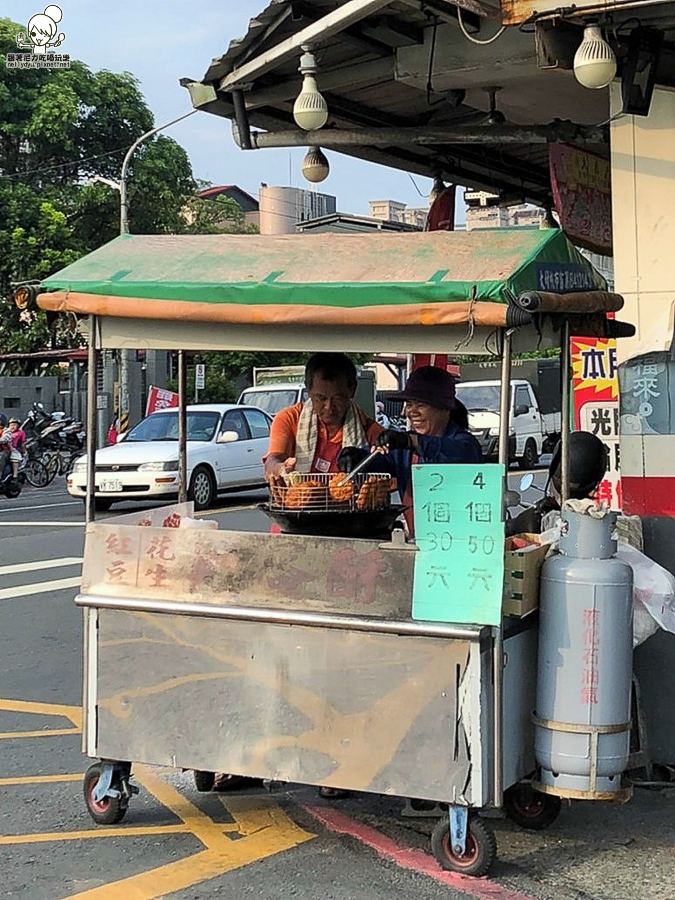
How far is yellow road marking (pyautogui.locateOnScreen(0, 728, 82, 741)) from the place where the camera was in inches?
219

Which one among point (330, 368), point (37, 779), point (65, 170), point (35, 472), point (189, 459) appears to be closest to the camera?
point (330, 368)

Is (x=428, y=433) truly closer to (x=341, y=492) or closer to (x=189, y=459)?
(x=341, y=492)

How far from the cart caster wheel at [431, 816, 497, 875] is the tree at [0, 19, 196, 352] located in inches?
915

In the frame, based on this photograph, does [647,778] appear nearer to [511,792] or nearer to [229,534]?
[511,792]

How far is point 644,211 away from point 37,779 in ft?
12.2

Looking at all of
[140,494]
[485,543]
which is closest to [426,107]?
[485,543]

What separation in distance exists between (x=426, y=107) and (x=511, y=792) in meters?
4.45

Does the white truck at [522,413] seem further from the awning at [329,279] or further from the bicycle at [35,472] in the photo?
the awning at [329,279]

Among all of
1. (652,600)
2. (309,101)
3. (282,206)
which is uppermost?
(282,206)

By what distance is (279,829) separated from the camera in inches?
167

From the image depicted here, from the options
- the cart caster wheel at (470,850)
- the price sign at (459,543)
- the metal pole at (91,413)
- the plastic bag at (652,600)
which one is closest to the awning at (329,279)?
the metal pole at (91,413)

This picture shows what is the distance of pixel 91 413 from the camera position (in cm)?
429

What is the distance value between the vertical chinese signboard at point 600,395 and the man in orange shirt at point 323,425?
130 cm

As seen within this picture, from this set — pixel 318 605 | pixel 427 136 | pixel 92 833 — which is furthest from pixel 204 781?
pixel 427 136
